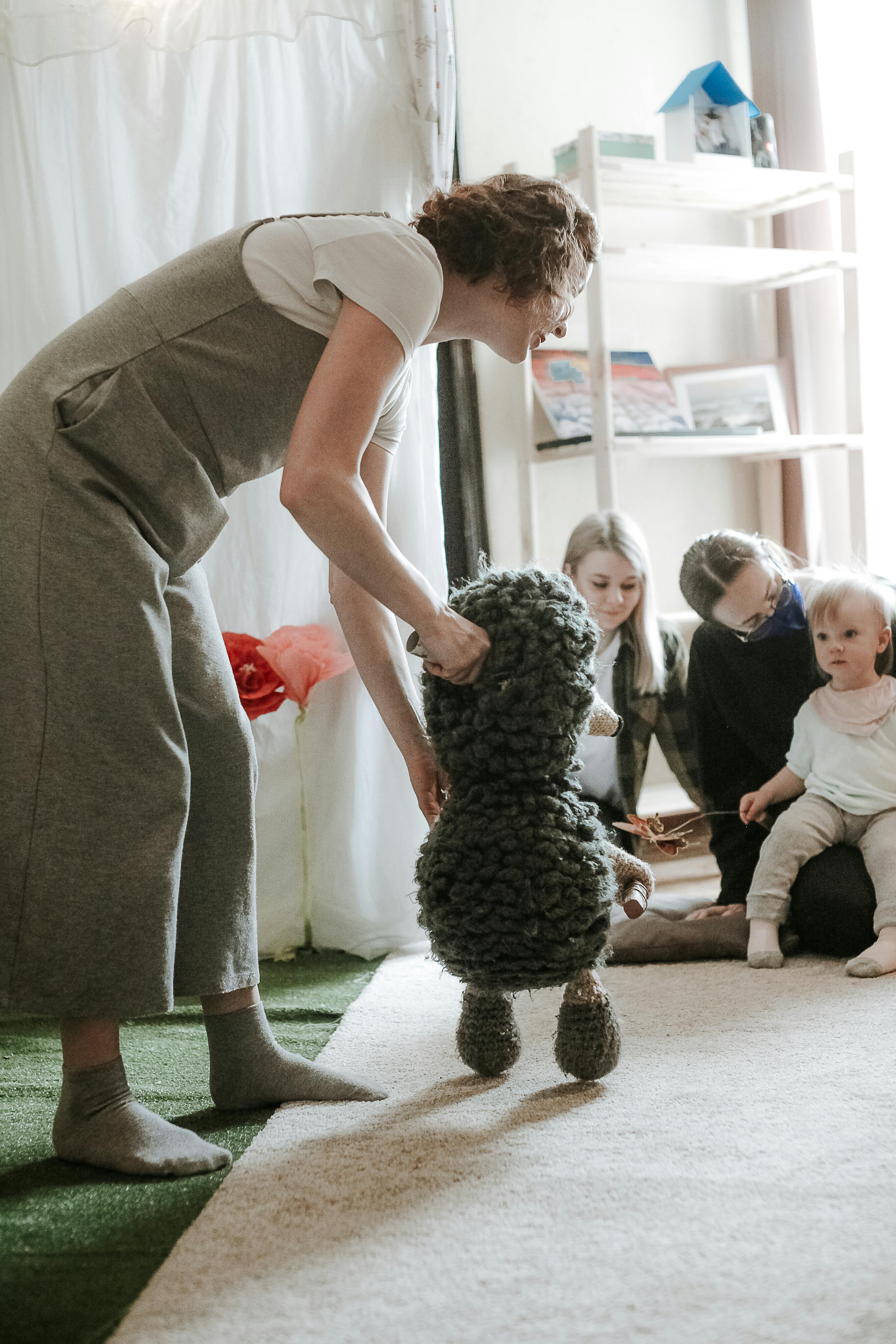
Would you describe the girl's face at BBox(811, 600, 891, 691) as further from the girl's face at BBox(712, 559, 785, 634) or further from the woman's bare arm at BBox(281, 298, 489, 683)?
the woman's bare arm at BBox(281, 298, 489, 683)

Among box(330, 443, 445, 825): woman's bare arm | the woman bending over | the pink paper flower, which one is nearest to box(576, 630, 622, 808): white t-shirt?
the woman bending over

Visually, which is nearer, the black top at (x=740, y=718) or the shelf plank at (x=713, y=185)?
the black top at (x=740, y=718)

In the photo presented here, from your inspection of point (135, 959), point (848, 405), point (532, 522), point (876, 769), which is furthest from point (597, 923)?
point (848, 405)

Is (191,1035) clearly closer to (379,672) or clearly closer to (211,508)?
(379,672)

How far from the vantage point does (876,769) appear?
1833 millimetres

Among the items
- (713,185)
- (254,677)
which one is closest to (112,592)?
(254,677)

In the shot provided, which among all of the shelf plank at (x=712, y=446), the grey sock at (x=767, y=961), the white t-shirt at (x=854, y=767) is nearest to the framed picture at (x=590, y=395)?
the shelf plank at (x=712, y=446)

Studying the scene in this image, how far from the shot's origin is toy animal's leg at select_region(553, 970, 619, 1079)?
4.02 ft

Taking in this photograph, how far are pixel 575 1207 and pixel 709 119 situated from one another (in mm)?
2218

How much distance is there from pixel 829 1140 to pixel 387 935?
108 cm

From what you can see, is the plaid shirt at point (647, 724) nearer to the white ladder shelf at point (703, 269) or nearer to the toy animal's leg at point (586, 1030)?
the white ladder shelf at point (703, 269)

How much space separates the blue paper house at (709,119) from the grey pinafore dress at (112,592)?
158cm

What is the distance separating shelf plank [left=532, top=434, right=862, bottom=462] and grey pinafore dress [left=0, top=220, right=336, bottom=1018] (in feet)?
4.26

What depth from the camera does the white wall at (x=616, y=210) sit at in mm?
2543
